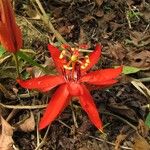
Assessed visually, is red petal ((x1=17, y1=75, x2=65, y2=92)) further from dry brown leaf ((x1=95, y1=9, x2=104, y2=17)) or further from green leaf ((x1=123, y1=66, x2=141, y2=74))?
dry brown leaf ((x1=95, y1=9, x2=104, y2=17))

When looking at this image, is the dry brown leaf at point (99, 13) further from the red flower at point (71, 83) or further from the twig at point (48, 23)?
the red flower at point (71, 83)

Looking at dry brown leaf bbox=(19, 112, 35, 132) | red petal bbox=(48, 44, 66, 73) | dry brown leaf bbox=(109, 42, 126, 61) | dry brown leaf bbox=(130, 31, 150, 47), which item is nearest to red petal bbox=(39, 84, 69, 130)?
red petal bbox=(48, 44, 66, 73)

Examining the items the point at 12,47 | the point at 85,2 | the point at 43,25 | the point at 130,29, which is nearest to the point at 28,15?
the point at 43,25

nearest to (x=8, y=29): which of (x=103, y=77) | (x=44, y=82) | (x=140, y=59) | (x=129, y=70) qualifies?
(x=44, y=82)

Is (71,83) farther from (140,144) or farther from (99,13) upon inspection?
(99,13)

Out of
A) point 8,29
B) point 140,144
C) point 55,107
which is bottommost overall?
point 140,144
